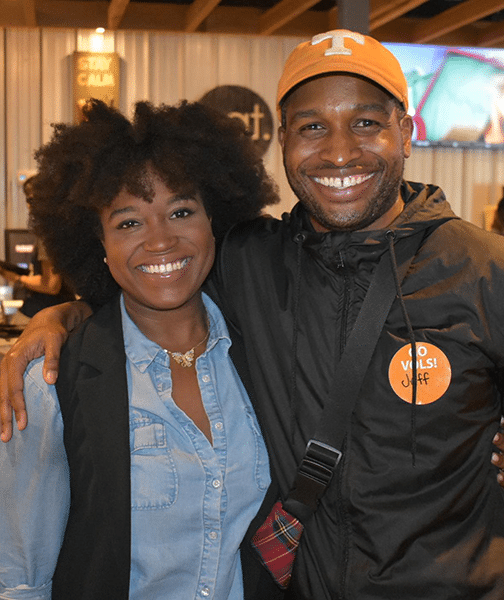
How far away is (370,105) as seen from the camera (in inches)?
72.0

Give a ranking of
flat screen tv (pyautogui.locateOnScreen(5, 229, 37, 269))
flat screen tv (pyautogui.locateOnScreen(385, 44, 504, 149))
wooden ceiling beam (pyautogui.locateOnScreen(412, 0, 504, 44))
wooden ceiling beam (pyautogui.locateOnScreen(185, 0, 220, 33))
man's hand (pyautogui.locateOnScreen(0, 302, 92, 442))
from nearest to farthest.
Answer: man's hand (pyautogui.locateOnScreen(0, 302, 92, 442)), flat screen tv (pyautogui.locateOnScreen(5, 229, 37, 269)), wooden ceiling beam (pyautogui.locateOnScreen(185, 0, 220, 33)), wooden ceiling beam (pyautogui.locateOnScreen(412, 0, 504, 44)), flat screen tv (pyautogui.locateOnScreen(385, 44, 504, 149))

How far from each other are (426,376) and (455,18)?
19.2 feet

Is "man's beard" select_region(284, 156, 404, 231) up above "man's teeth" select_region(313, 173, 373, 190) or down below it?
below

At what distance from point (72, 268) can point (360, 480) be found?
3.40ft

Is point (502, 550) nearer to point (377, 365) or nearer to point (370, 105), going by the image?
point (377, 365)

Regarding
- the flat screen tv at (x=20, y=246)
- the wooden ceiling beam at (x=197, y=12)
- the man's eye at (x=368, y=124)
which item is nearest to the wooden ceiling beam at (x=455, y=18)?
the wooden ceiling beam at (x=197, y=12)

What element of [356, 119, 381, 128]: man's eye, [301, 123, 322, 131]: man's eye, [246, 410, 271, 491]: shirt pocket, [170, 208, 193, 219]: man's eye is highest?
[356, 119, 381, 128]: man's eye

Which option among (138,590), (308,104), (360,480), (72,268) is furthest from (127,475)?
(308,104)

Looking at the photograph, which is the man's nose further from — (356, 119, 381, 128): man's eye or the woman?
the woman

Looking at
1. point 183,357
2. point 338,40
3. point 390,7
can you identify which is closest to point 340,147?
point 338,40

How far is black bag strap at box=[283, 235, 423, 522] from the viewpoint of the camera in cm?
163

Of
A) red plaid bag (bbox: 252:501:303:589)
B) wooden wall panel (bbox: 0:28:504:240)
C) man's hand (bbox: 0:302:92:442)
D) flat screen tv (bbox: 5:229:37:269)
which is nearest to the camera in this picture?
man's hand (bbox: 0:302:92:442)

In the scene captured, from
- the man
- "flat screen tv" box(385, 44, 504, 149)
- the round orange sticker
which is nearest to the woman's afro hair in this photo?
the man

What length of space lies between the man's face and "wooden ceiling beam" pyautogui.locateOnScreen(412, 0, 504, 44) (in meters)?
4.86
